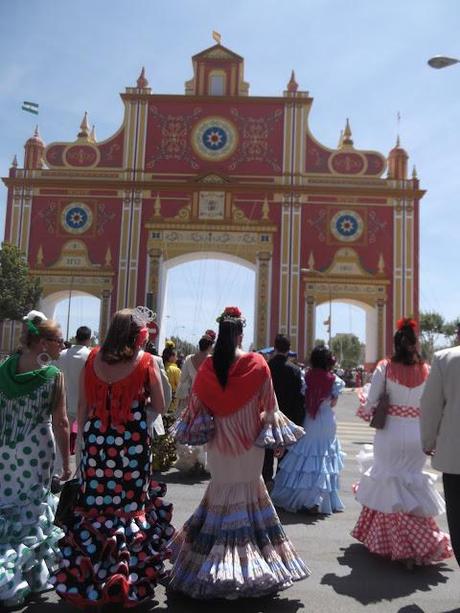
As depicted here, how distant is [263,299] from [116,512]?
79.2ft

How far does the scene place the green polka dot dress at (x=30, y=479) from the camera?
12.7 feet

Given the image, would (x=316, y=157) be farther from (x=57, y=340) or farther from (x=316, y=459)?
(x=57, y=340)

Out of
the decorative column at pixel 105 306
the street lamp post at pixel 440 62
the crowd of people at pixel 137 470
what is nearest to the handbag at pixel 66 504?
the crowd of people at pixel 137 470

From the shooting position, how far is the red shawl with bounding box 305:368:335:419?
680 centimetres

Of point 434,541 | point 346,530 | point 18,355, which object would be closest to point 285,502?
point 346,530

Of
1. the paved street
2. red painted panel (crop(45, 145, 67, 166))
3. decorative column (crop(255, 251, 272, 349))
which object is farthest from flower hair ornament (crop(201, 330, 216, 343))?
red painted panel (crop(45, 145, 67, 166))

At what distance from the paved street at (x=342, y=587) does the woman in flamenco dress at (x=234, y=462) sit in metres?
0.24

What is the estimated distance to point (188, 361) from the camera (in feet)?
26.2

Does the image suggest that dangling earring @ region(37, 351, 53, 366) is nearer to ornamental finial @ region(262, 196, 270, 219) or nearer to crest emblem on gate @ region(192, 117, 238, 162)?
ornamental finial @ region(262, 196, 270, 219)

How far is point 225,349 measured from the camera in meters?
4.02

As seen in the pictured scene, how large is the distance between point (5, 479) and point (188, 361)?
416 cm

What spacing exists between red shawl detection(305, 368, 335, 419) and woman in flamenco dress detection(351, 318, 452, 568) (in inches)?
64.2

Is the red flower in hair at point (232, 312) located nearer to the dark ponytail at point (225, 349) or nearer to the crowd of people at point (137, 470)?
the crowd of people at point (137, 470)

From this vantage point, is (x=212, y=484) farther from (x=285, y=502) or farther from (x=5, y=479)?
(x=285, y=502)
